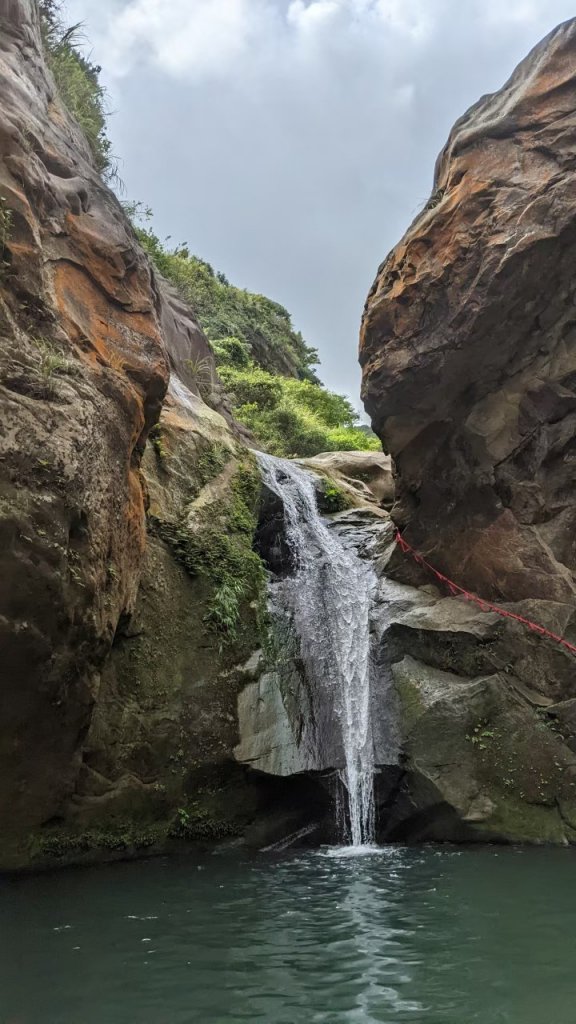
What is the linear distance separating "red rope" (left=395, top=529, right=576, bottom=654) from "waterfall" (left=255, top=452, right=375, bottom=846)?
85 cm

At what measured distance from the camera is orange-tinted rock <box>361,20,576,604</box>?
8.50 meters

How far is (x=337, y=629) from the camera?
35.8ft

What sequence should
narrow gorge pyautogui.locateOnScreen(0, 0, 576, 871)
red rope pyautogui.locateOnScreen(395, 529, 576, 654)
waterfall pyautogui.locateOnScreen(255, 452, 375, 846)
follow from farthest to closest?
red rope pyautogui.locateOnScreen(395, 529, 576, 654) < waterfall pyautogui.locateOnScreen(255, 452, 375, 846) < narrow gorge pyautogui.locateOnScreen(0, 0, 576, 871)

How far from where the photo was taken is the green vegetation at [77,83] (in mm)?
10930

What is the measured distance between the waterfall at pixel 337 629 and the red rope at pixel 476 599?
846 millimetres

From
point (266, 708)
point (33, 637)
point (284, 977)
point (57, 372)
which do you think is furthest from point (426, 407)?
point (284, 977)

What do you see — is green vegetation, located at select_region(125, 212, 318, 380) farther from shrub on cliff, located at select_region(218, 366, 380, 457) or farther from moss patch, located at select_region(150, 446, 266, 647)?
moss patch, located at select_region(150, 446, 266, 647)

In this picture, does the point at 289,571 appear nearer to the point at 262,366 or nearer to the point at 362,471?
the point at 362,471

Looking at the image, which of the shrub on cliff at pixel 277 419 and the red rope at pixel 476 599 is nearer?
the red rope at pixel 476 599

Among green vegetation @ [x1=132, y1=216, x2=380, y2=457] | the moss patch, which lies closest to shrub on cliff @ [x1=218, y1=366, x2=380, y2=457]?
green vegetation @ [x1=132, y1=216, x2=380, y2=457]

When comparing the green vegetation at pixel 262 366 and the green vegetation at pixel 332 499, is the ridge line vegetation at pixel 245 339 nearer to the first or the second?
the green vegetation at pixel 262 366

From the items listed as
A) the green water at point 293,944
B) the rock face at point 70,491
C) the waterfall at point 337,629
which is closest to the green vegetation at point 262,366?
the waterfall at point 337,629

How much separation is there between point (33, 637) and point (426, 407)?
6.66 metres

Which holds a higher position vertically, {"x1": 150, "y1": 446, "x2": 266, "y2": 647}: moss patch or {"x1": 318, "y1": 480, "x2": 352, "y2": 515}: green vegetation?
{"x1": 318, "y1": 480, "x2": 352, "y2": 515}: green vegetation
